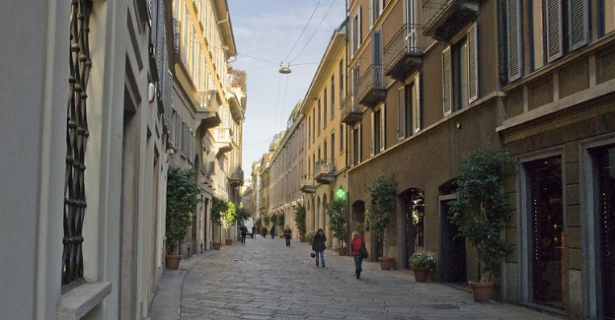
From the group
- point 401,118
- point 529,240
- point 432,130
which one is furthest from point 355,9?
point 529,240

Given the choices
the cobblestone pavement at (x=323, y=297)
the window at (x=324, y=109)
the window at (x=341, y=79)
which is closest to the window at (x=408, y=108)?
the cobblestone pavement at (x=323, y=297)

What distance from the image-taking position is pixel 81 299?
151 inches

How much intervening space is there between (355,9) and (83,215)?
91.3 ft

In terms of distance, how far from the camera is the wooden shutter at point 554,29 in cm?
1133

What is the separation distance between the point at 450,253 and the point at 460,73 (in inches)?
195

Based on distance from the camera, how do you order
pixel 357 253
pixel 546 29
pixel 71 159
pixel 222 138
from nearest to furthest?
pixel 71 159, pixel 546 29, pixel 357 253, pixel 222 138

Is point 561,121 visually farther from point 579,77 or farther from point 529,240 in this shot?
point 529,240

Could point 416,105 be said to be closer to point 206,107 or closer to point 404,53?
point 404,53

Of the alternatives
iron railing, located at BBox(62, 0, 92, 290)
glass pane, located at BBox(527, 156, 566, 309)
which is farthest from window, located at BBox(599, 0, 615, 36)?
iron railing, located at BBox(62, 0, 92, 290)

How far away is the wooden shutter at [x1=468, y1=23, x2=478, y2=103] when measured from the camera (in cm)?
1498

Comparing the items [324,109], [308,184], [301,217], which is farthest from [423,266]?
[301,217]

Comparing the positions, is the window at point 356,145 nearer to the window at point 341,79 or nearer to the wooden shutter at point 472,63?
the window at point 341,79

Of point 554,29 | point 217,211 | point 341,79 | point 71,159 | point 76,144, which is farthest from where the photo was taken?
point 217,211

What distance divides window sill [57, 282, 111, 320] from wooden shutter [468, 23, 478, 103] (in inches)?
466
